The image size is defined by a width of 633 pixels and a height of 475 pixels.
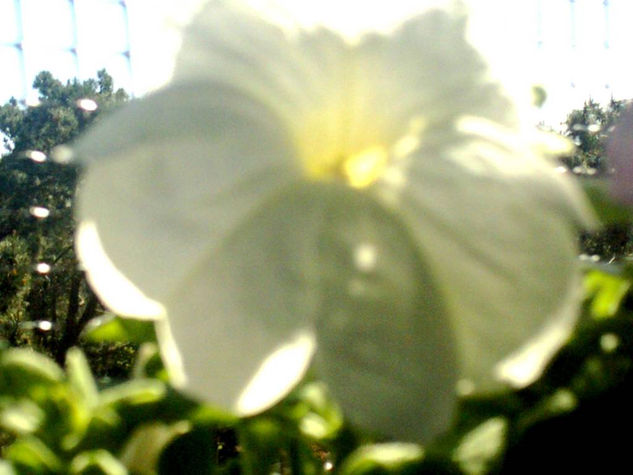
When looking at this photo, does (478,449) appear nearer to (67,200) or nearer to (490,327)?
(490,327)

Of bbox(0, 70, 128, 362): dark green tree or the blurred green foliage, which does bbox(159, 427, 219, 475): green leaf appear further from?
bbox(0, 70, 128, 362): dark green tree

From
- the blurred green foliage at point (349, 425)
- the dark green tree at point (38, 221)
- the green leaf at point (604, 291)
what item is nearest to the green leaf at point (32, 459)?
the blurred green foliage at point (349, 425)

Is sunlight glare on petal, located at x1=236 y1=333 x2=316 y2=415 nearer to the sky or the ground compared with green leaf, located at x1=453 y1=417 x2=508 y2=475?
nearer to the sky

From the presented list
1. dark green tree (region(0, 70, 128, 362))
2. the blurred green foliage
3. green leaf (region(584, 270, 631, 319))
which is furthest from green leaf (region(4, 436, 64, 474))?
dark green tree (region(0, 70, 128, 362))

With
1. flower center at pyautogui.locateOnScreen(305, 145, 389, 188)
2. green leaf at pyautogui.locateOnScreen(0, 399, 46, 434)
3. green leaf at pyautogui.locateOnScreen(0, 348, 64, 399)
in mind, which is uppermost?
flower center at pyautogui.locateOnScreen(305, 145, 389, 188)

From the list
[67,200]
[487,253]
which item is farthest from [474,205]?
[67,200]

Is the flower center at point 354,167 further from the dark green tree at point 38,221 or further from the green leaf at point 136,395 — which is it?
the dark green tree at point 38,221
